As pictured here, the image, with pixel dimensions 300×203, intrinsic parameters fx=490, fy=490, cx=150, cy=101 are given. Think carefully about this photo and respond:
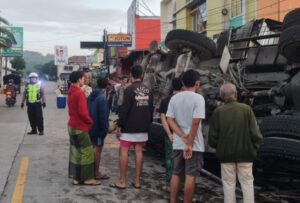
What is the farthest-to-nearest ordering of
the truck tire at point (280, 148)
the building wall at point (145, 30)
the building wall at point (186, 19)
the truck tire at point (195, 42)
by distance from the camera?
the building wall at point (145, 30), the building wall at point (186, 19), the truck tire at point (195, 42), the truck tire at point (280, 148)

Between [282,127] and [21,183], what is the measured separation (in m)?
3.80

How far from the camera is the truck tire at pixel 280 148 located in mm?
5218

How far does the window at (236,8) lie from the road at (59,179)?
38.5 feet

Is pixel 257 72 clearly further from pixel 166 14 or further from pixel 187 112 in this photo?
pixel 166 14

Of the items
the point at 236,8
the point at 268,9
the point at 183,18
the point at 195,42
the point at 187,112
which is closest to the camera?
the point at 187,112

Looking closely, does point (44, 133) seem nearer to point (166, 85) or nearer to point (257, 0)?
point (166, 85)

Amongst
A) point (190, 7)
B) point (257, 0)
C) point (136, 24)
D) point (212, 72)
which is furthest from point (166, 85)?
point (136, 24)

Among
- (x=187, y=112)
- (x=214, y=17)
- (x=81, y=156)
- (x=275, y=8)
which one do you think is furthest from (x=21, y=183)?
(x=214, y=17)

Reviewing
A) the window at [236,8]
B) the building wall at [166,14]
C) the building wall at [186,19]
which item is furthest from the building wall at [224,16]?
the building wall at [166,14]

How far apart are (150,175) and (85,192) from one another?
1454mm

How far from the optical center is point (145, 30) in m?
46.8

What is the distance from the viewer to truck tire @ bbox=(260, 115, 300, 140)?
5.27 meters

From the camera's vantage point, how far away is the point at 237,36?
27.6 ft

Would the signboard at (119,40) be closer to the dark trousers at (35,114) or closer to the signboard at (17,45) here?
the signboard at (17,45)
